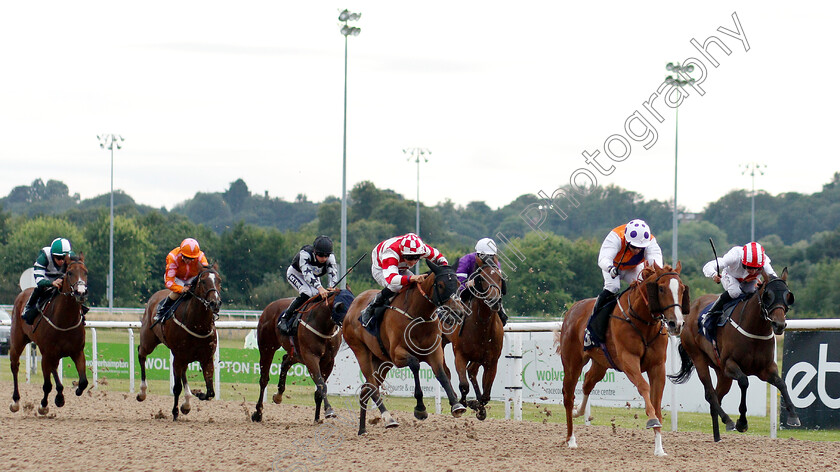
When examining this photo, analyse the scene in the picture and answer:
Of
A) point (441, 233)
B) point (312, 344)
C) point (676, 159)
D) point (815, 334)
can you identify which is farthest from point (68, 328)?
point (441, 233)

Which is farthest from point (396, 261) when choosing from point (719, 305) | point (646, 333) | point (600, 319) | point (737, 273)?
point (737, 273)

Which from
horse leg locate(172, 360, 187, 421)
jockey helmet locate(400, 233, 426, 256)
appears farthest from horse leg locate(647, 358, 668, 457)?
horse leg locate(172, 360, 187, 421)

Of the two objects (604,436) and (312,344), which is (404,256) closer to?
(312,344)

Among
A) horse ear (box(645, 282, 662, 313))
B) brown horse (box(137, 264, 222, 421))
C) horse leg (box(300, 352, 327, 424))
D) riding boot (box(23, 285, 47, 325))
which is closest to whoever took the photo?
horse ear (box(645, 282, 662, 313))

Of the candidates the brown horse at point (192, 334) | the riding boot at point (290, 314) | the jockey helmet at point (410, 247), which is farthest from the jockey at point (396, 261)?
the brown horse at point (192, 334)

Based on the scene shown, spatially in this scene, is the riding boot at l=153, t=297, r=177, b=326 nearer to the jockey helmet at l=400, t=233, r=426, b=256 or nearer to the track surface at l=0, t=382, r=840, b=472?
the track surface at l=0, t=382, r=840, b=472

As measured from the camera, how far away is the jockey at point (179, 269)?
36.9 feet

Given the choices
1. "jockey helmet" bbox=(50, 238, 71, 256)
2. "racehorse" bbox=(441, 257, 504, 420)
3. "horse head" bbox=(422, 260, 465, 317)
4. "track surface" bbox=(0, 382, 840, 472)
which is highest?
"jockey helmet" bbox=(50, 238, 71, 256)

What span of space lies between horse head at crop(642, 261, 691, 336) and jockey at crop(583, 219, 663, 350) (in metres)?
0.57

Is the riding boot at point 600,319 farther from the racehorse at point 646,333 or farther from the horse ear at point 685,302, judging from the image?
the horse ear at point 685,302

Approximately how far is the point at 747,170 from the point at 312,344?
47.7m

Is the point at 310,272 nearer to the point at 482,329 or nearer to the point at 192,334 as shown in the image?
the point at 192,334

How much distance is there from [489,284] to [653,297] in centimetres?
202

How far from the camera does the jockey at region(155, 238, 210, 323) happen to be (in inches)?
443
